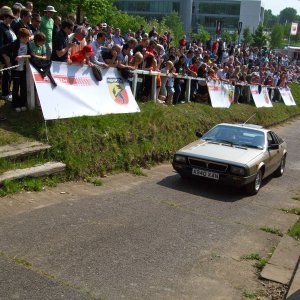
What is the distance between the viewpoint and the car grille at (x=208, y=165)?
958 cm

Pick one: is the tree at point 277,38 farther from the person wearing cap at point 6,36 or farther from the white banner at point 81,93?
the person wearing cap at point 6,36

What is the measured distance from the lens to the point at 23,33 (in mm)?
9344

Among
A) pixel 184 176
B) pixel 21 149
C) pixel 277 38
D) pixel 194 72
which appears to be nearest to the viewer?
pixel 21 149

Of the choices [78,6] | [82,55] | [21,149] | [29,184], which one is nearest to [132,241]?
[29,184]

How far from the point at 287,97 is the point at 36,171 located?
28.0m

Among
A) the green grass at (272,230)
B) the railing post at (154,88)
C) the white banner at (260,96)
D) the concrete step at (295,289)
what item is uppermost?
the railing post at (154,88)

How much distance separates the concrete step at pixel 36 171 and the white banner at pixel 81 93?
4.25 feet

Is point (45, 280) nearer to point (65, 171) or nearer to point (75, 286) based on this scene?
point (75, 286)

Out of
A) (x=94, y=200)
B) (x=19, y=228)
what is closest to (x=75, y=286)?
(x=19, y=228)

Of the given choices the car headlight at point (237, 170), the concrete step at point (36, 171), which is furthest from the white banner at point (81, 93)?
the car headlight at point (237, 170)

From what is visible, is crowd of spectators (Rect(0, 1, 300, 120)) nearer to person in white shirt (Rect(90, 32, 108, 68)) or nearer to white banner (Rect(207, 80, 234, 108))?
person in white shirt (Rect(90, 32, 108, 68))

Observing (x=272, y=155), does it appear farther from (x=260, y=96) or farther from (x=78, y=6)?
(x=78, y=6)

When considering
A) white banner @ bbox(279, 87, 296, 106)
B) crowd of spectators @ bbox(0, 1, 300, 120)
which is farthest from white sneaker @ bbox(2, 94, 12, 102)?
white banner @ bbox(279, 87, 296, 106)

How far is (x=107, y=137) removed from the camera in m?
10.3
